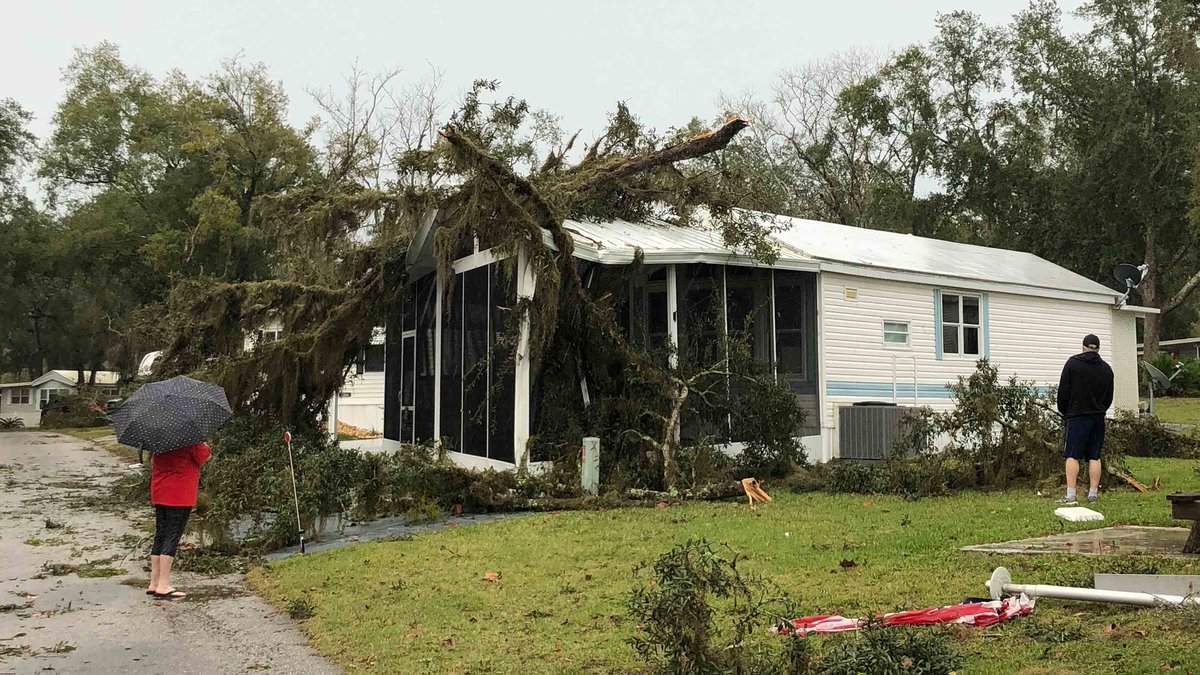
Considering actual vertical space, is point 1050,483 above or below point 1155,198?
below

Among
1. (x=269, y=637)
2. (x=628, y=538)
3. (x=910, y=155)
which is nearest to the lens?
(x=269, y=637)

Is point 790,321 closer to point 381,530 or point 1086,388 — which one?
point 1086,388

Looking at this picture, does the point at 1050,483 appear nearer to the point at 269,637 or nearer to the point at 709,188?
the point at 709,188

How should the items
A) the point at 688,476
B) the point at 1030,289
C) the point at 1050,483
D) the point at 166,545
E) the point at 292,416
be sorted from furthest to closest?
the point at 1030,289 < the point at 292,416 < the point at 688,476 < the point at 1050,483 < the point at 166,545

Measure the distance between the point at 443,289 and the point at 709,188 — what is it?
4.50 meters

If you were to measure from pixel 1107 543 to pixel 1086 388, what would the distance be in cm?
261

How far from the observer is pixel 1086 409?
29.5 ft

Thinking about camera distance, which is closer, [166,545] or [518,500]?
[166,545]

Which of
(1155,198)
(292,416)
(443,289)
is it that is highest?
(1155,198)

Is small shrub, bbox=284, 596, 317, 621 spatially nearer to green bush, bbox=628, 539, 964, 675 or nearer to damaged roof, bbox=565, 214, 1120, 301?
green bush, bbox=628, 539, 964, 675

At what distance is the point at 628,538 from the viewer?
852cm

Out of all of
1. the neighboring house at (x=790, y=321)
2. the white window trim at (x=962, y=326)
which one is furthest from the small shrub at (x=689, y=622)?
the white window trim at (x=962, y=326)

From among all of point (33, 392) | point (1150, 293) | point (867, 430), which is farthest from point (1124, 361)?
point (33, 392)

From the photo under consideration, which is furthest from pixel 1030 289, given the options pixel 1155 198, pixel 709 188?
pixel 1155 198
